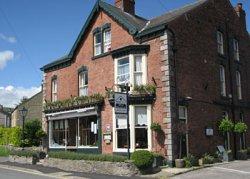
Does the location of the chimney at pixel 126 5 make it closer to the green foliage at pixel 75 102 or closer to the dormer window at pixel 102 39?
the dormer window at pixel 102 39

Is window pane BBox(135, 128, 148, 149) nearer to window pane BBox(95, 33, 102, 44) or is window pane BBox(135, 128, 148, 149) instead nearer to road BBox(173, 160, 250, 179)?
road BBox(173, 160, 250, 179)

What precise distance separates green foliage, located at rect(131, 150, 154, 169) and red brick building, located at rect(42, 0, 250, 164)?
8.56 feet

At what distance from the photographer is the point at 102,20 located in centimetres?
2798

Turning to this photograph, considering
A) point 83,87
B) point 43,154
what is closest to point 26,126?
point 43,154

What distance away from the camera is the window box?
86.3ft

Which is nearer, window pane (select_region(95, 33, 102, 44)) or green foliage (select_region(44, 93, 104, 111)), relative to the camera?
green foliage (select_region(44, 93, 104, 111))

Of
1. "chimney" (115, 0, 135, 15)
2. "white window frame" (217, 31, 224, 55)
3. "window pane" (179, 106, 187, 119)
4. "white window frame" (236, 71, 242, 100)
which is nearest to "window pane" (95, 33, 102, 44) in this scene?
"chimney" (115, 0, 135, 15)

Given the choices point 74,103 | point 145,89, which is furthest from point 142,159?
point 74,103

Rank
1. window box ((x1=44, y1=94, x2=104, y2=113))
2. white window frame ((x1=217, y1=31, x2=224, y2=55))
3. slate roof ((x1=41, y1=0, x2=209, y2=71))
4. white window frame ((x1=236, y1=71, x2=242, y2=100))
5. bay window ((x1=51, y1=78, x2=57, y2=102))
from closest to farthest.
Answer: slate roof ((x1=41, y1=0, x2=209, y2=71))
window box ((x1=44, y1=94, x2=104, y2=113))
white window frame ((x1=217, y1=31, x2=224, y2=55))
white window frame ((x1=236, y1=71, x2=242, y2=100))
bay window ((x1=51, y1=78, x2=57, y2=102))

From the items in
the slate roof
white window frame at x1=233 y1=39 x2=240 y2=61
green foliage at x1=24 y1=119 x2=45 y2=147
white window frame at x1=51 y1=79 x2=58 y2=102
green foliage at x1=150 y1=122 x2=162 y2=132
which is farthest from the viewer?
white window frame at x1=51 y1=79 x2=58 y2=102

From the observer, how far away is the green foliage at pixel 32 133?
31.2 m

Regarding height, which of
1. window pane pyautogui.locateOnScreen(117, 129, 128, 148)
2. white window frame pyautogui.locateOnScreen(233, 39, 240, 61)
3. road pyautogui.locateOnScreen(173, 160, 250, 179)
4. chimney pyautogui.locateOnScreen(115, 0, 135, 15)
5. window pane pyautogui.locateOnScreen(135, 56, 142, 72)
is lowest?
road pyautogui.locateOnScreen(173, 160, 250, 179)

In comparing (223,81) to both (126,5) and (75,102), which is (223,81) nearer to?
(126,5)

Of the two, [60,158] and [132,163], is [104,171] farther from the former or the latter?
[60,158]
